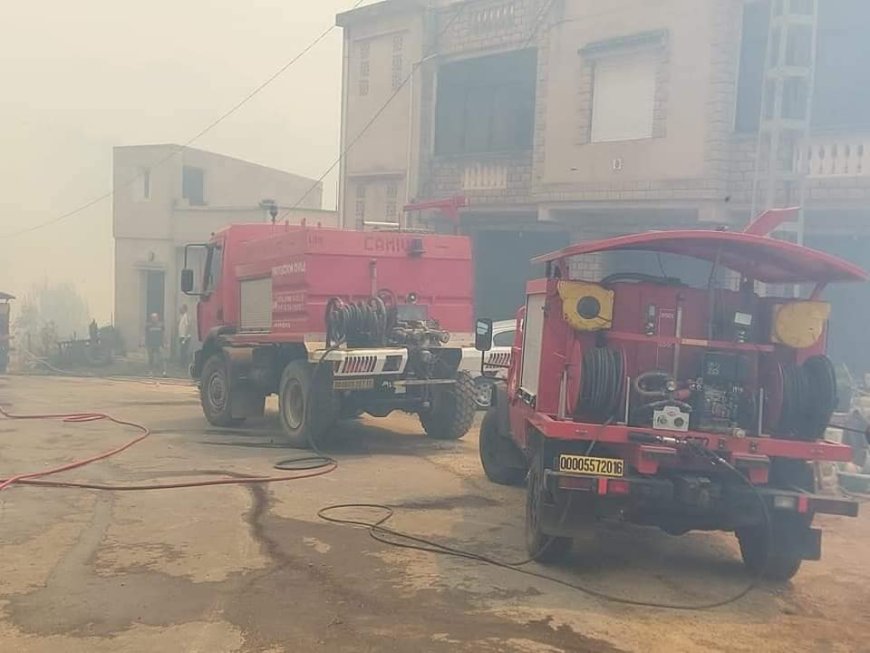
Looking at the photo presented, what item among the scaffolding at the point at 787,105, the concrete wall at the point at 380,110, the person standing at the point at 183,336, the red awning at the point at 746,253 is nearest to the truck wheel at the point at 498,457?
the red awning at the point at 746,253

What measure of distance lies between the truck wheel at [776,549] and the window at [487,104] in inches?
505

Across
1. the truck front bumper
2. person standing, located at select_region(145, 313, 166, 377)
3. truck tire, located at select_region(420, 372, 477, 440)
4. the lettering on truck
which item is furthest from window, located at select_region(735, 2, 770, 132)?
person standing, located at select_region(145, 313, 166, 377)

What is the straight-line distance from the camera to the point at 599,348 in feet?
18.9

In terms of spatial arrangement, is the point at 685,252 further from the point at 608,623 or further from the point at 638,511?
the point at 608,623

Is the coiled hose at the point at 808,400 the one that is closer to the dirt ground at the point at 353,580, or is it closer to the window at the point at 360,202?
the dirt ground at the point at 353,580

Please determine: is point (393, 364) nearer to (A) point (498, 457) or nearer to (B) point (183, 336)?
(A) point (498, 457)

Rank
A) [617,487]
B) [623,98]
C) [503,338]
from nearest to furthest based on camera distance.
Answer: [617,487] → [503,338] → [623,98]

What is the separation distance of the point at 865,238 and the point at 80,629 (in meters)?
13.7

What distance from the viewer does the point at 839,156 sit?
13414mm

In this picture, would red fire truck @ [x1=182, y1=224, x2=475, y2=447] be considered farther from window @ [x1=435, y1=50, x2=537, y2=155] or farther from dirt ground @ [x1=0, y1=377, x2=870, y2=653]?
window @ [x1=435, y1=50, x2=537, y2=155]

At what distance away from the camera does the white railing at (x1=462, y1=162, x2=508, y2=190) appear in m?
18.0

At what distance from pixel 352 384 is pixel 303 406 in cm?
79

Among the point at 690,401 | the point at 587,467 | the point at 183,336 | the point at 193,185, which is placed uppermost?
the point at 193,185

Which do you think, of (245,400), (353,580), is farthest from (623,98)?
(353,580)
